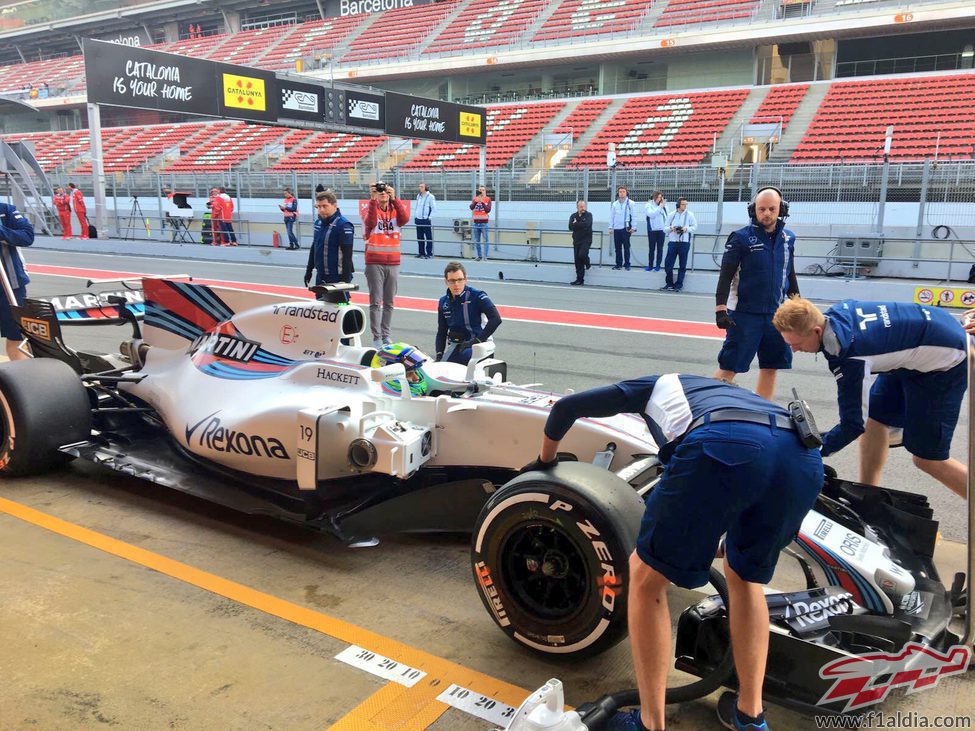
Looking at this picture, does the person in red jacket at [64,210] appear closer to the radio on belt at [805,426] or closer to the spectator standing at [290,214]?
the spectator standing at [290,214]

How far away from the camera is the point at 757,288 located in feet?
18.7

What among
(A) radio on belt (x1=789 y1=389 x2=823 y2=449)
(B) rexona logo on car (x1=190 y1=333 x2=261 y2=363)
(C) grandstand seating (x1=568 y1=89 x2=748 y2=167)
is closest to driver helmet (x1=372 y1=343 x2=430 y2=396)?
(B) rexona logo on car (x1=190 y1=333 x2=261 y2=363)

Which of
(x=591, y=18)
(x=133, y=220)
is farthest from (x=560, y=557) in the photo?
(x=591, y=18)

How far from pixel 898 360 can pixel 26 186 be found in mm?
29731

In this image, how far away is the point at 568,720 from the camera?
234cm

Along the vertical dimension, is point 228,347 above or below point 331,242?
below

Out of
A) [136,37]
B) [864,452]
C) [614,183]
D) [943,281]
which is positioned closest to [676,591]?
[864,452]

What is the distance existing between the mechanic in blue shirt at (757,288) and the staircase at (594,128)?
69.3ft

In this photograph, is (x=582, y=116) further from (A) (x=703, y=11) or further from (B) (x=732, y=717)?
(B) (x=732, y=717)

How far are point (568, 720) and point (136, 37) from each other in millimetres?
56081

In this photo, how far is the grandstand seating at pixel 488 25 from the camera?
34125 millimetres

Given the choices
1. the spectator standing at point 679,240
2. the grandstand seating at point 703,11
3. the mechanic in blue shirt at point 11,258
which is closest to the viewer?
the mechanic in blue shirt at point 11,258

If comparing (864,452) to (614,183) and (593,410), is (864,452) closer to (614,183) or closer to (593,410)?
(593,410)

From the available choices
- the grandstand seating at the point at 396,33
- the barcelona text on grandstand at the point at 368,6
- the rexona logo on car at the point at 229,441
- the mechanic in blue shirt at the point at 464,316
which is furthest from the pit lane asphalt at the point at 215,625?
the barcelona text on grandstand at the point at 368,6
